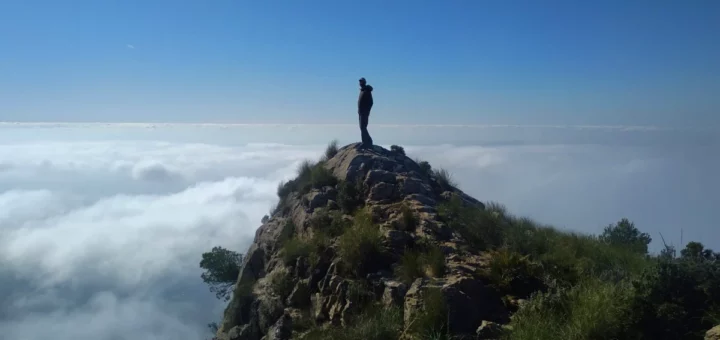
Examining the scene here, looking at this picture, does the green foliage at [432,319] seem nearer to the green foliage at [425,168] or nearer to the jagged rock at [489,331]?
the jagged rock at [489,331]

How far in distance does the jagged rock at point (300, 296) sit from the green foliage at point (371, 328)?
177cm

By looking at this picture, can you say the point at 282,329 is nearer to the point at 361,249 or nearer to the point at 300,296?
the point at 300,296

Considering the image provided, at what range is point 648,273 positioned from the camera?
23.2 feet

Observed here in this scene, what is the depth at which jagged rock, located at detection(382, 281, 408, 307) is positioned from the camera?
28.7 ft

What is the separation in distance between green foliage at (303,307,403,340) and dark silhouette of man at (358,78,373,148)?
8349 mm

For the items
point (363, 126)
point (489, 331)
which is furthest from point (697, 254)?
point (363, 126)

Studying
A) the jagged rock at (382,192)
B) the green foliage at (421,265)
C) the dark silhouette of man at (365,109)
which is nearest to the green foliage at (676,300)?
the green foliage at (421,265)

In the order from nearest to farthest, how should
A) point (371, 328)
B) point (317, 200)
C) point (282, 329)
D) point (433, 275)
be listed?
point (371, 328) < point (433, 275) < point (282, 329) < point (317, 200)

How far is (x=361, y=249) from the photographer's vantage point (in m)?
10.1

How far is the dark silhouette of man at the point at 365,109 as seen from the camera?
1627 cm

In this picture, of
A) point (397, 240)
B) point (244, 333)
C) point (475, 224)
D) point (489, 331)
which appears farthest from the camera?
point (244, 333)

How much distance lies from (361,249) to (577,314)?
14.6 feet

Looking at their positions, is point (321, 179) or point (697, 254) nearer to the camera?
point (697, 254)

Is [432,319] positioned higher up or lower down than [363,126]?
lower down
